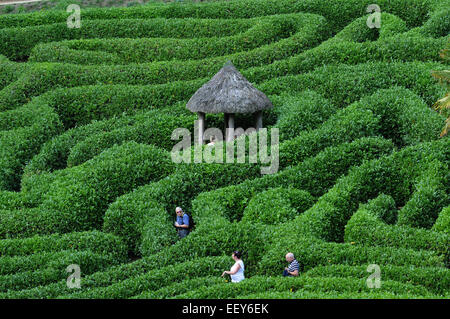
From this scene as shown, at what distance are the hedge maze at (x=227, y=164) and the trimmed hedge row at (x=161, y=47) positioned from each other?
7 centimetres

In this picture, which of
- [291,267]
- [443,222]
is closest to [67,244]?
[291,267]

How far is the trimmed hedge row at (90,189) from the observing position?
22.5 m

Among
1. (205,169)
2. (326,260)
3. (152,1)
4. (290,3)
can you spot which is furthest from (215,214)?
(152,1)

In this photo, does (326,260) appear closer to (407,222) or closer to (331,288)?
(331,288)

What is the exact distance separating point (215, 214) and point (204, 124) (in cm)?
637

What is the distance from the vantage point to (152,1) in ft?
133

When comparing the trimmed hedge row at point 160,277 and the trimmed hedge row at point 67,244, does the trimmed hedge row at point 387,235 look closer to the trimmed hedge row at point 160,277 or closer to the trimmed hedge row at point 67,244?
the trimmed hedge row at point 160,277

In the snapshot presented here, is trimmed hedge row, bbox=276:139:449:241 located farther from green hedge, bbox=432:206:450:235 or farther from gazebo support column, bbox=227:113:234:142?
gazebo support column, bbox=227:113:234:142

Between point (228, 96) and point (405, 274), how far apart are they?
11.0m

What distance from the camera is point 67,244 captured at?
21.3 meters

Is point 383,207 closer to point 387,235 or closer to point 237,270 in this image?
point 387,235

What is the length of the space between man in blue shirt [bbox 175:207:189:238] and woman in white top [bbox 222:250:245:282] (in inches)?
145

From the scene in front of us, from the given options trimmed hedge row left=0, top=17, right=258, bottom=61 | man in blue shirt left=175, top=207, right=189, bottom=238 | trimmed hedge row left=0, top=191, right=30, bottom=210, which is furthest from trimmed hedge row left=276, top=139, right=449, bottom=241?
trimmed hedge row left=0, top=17, right=258, bottom=61

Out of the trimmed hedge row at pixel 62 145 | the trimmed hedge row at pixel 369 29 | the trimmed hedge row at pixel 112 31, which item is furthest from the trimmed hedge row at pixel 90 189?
the trimmed hedge row at pixel 369 29
